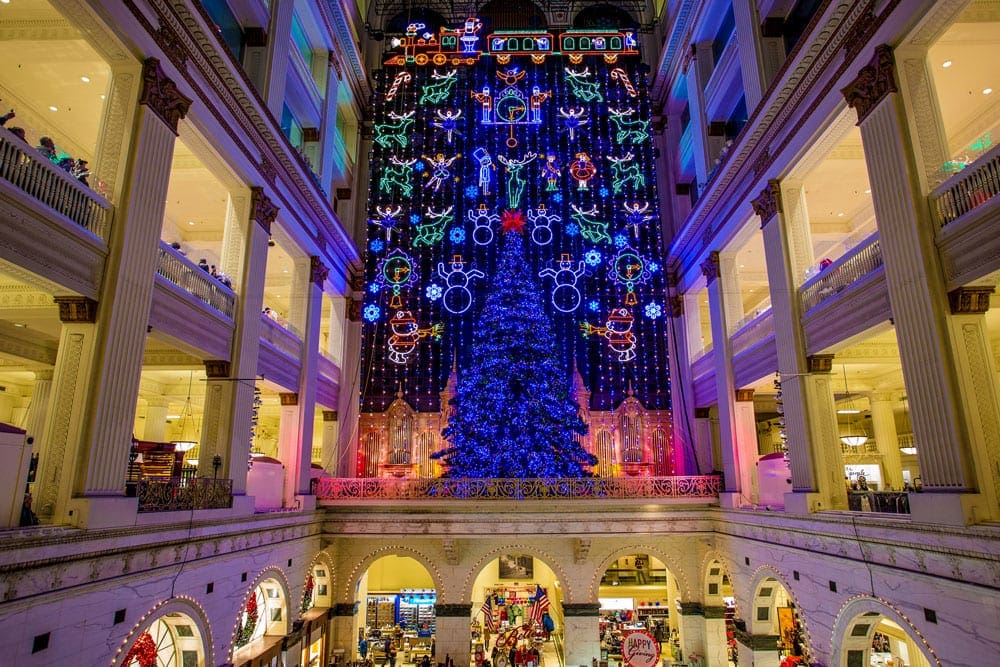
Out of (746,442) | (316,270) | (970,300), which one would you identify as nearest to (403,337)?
(316,270)

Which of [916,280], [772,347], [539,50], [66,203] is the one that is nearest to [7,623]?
[66,203]

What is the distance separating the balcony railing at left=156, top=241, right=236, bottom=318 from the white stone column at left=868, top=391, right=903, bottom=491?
18923mm

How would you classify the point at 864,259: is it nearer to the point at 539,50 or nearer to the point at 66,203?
the point at 66,203

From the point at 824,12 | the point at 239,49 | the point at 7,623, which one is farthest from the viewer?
the point at 239,49

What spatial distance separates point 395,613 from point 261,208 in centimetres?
1397

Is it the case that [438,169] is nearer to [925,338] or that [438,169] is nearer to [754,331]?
[754,331]

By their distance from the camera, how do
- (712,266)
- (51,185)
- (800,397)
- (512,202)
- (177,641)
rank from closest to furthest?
(51,185) → (177,641) → (800,397) → (712,266) → (512,202)

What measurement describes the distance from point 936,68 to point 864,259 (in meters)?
4.66

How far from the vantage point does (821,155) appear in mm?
12539

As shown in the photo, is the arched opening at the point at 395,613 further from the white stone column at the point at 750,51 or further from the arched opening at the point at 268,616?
the white stone column at the point at 750,51

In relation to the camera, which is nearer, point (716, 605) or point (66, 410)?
point (66, 410)

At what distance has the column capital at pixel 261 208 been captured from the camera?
13.6 meters

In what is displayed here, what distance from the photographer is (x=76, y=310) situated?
27.6ft

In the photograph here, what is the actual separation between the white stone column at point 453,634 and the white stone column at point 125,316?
31.3 ft
